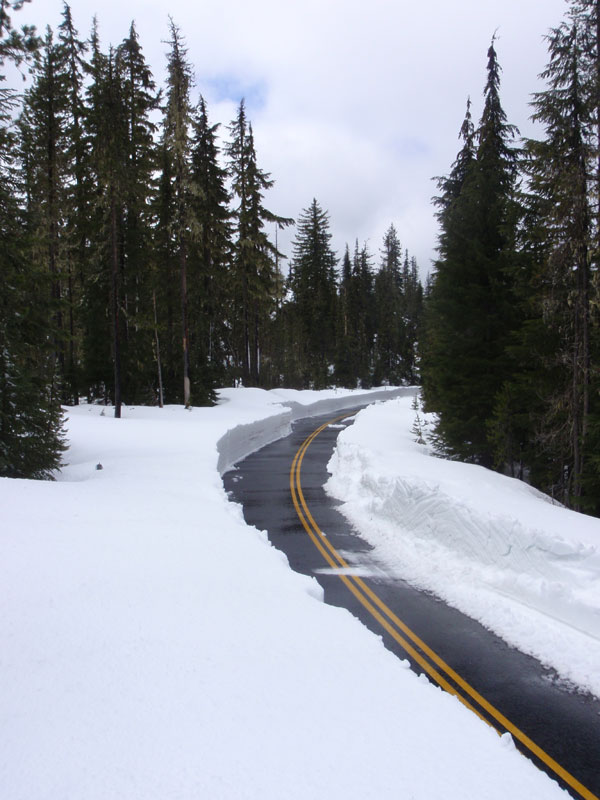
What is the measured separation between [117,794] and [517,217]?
17827 millimetres

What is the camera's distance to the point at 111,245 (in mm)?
27500

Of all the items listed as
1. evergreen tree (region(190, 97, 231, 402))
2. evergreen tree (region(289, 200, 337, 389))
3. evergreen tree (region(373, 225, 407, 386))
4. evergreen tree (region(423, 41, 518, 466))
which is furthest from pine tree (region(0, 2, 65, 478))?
evergreen tree (region(373, 225, 407, 386))

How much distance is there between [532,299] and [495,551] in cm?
845

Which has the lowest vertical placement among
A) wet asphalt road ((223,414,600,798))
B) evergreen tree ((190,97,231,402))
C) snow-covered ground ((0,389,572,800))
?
wet asphalt road ((223,414,600,798))

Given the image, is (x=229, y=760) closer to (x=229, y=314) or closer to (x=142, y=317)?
(x=142, y=317)

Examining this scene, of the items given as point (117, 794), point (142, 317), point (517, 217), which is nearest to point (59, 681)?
point (117, 794)

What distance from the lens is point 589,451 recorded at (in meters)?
Result: 14.0

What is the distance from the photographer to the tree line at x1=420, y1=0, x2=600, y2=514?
14.1 metres

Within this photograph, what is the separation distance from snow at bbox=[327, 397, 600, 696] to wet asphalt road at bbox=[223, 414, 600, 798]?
0.32 m

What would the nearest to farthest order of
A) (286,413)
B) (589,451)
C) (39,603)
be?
(39,603), (589,451), (286,413)

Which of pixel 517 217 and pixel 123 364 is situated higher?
pixel 517 217

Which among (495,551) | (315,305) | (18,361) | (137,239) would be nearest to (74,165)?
(137,239)

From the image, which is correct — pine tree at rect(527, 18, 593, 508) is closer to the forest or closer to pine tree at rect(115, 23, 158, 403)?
the forest

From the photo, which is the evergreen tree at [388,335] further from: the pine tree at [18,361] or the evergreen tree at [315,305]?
the pine tree at [18,361]
